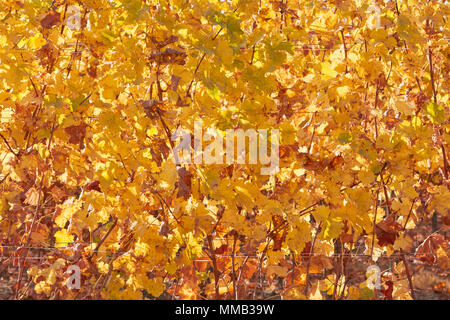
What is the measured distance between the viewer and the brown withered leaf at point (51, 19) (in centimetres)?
159

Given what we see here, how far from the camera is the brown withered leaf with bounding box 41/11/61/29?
5.22ft

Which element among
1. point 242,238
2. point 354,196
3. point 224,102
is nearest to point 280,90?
point 224,102

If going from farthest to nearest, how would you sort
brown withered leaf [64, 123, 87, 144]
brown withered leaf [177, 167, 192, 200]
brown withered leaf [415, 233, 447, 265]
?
brown withered leaf [415, 233, 447, 265]
brown withered leaf [64, 123, 87, 144]
brown withered leaf [177, 167, 192, 200]

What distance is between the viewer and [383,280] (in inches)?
76.0

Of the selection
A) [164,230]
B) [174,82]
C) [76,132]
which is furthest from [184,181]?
[76,132]

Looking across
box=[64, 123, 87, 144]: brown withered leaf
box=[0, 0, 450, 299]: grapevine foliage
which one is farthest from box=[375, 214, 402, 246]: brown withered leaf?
box=[64, 123, 87, 144]: brown withered leaf

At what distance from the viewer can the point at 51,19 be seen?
1.60m

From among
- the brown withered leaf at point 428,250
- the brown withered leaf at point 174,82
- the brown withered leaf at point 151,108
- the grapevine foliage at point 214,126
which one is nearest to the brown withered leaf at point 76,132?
the grapevine foliage at point 214,126

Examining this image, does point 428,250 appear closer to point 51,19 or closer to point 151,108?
point 151,108

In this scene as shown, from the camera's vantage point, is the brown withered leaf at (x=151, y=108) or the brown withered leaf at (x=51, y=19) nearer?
the brown withered leaf at (x=151, y=108)

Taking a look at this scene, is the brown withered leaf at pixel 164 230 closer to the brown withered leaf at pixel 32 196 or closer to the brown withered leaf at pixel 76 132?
the brown withered leaf at pixel 76 132

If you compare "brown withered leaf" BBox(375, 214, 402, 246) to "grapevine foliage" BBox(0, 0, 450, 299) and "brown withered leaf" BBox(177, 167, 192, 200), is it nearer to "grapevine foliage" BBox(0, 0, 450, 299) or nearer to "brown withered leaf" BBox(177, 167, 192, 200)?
"grapevine foliage" BBox(0, 0, 450, 299)

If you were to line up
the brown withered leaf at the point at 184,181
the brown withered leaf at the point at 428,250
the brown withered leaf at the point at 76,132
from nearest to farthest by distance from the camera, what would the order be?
1. the brown withered leaf at the point at 184,181
2. the brown withered leaf at the point at 76,132
3. the brown withered leaf at the point at 428,250
